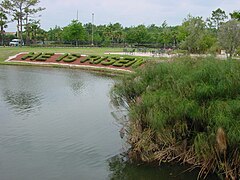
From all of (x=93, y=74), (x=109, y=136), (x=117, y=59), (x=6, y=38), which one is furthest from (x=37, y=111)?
(x=6, y=38)

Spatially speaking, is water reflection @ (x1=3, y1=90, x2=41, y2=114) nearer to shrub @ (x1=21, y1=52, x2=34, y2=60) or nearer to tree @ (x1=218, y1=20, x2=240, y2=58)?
tree @ (x1=218, y1=20, x2=240, y2=58)

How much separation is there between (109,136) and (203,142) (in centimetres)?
593

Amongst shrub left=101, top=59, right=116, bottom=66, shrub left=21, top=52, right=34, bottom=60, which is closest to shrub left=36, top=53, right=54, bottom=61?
shrub left=21, top=52, right=34, bottom=60

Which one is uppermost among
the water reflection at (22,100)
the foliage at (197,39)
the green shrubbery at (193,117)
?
the foliage at (197,39)

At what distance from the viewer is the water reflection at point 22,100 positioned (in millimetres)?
21891

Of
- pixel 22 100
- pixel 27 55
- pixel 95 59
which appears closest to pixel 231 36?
pixel 95 59

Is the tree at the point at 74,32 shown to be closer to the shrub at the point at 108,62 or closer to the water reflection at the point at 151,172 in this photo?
the shrub at the point at 108,62

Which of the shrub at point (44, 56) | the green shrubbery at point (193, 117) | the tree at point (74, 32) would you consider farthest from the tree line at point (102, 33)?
the green shrubbery at point (193, 117)

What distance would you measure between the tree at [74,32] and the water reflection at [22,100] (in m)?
55.2

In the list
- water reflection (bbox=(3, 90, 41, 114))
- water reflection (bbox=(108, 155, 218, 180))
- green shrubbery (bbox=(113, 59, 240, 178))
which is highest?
green shrubbery (bbox=(113, 59, 240, 178))

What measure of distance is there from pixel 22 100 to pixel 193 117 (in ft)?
50.0

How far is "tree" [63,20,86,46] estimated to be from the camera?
3214 inches

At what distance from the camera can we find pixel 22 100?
2442 cm

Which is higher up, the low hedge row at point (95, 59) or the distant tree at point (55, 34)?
the distant tree at point (55, 34)
